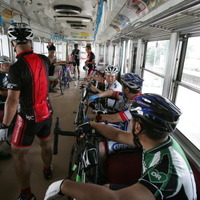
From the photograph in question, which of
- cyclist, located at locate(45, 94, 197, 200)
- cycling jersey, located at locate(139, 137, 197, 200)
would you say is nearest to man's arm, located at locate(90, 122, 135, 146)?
cyclist, located at locate(45, 94, 197, 200)

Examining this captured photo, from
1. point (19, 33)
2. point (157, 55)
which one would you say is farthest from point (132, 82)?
point (157, 55)

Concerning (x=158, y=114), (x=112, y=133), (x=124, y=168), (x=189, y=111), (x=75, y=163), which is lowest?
(x=124, y=168)

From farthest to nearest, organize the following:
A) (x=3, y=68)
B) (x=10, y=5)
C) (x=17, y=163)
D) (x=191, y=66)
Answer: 1. (x=10, y=5)
2. (x=3, y=68)
3. (x=191, y=66)
4. (x=17, y=163)


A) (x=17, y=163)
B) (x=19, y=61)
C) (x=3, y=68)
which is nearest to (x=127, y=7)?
(x=19, y=61)

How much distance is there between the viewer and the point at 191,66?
2557mm

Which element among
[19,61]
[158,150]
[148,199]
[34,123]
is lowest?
[34,123]

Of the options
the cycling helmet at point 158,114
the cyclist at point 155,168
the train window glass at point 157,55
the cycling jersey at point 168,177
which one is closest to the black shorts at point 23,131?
the cyclist at point 155,168

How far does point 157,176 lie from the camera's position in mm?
851

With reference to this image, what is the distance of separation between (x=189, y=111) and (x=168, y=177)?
7.97ft

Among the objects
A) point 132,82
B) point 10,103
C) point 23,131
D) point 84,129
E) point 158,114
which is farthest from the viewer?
point 132,82

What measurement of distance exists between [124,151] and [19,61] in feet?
5.48

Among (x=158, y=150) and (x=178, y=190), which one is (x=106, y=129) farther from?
(x=178, y=190)

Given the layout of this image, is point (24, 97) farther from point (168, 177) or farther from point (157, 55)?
point (157, 55)

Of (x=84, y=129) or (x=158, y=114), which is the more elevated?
(x=158, y=114)
